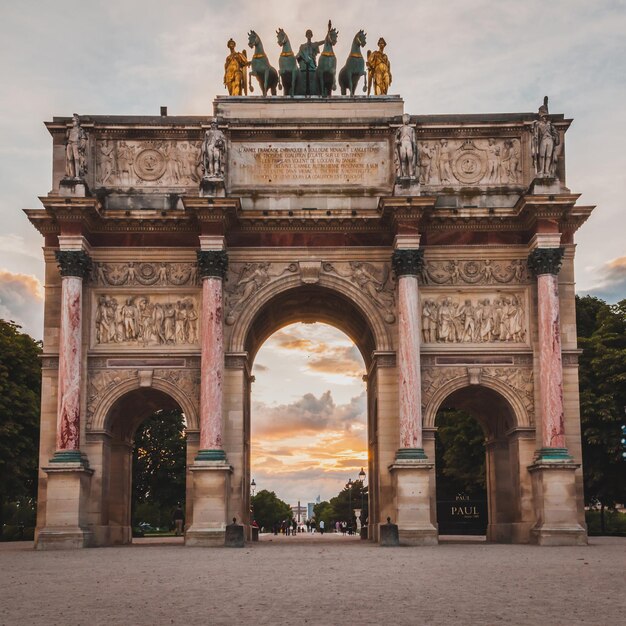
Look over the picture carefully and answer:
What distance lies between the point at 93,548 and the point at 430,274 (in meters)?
14.0

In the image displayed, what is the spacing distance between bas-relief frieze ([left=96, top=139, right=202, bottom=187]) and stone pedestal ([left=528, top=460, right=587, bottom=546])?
15.0m

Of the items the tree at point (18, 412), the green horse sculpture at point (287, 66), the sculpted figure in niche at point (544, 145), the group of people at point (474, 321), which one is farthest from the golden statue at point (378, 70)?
the tree at point (18, 412)

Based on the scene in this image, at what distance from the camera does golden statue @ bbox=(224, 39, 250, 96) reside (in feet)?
126

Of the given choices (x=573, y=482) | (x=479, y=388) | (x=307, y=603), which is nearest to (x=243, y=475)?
(x=479, y=388)

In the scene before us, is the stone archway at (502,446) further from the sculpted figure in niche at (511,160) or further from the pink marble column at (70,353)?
the pink marble column at (70,353)

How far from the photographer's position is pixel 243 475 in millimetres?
34875

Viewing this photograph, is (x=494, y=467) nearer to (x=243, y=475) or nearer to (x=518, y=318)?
(x=518, y=318)

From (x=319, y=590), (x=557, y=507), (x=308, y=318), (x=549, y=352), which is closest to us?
(x=319, y=590)

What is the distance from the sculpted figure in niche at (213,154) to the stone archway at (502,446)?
1030cm

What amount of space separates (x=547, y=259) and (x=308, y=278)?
7817mm

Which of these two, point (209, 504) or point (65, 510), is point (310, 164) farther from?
point (65, 510)

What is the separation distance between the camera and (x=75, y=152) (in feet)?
114

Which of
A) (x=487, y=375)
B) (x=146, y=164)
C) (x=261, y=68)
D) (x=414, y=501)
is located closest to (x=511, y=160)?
(x=487, y=375)

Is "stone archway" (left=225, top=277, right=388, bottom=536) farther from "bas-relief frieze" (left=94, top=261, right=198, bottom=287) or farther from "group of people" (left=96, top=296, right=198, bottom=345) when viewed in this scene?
"bas-relief frieze" (left=94, top=261, right=198, bottom=287)
